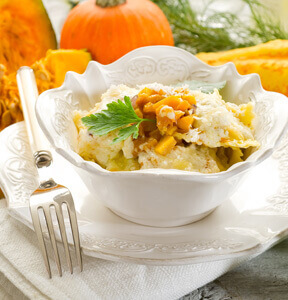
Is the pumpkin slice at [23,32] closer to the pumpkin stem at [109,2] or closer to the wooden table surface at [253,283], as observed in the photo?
the pumpkin stem at [109,2]

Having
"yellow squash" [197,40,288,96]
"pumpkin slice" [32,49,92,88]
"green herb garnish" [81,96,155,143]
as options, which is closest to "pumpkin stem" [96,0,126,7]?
"pumpkin slice" [32,49,92,88]

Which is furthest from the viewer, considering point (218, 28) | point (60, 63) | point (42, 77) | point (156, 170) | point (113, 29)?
point (218, 28)

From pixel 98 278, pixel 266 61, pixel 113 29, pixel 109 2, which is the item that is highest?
pixel 109 2

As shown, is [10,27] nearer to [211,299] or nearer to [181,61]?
[181,61]

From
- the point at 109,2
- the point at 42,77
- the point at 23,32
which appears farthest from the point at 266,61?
the point at 23,32

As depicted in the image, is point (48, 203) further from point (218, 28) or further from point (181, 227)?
point (218, 28)

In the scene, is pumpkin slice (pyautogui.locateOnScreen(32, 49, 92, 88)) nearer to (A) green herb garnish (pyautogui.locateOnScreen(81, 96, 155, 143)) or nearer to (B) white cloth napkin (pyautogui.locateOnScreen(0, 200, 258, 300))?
(A) green herb garnish (pyautogui.locateOnScreen(81, 96, 155, 143))
